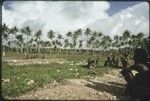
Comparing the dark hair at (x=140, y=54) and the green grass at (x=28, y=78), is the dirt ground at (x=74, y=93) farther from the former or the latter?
the dark hair at (x=140, y=54)

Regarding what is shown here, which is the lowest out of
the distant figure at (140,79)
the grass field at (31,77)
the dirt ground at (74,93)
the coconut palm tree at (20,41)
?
the coconut palm tree at (20,41)

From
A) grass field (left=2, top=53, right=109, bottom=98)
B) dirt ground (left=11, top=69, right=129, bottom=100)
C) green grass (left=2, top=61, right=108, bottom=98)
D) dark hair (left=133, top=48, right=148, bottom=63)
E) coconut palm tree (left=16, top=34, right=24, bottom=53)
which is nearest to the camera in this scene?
dark hair (left=133, top=48, right=148, bottom=63)

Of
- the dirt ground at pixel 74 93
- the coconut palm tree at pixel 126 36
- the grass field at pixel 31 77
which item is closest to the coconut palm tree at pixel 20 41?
the coconut palm tree at pixel 126 36

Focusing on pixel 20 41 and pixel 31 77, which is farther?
pixel 20 41

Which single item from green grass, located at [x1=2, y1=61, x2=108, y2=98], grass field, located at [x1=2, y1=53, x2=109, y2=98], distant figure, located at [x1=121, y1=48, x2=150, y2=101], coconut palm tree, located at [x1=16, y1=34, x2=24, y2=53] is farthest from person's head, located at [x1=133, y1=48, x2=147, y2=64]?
coconut palm tree, located at [x1=16, y1=34, x2=24, y2=53]

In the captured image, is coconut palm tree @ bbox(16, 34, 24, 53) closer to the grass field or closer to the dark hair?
the grass field

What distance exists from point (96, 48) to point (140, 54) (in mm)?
138728

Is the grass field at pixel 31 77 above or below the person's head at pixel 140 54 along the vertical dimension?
below

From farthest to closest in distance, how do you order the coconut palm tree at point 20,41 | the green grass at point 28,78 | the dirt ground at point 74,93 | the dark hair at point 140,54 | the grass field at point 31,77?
1. the coconut palm tree at point 20,41
2. the grass field at point 31,77
3. the green grass at point 28,78
4. the dirt ground at point 74,93
5. the dark hair at point 140,54

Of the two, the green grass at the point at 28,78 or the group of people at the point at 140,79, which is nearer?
the group of people at the point at 140,79

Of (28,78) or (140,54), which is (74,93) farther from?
(28,78)

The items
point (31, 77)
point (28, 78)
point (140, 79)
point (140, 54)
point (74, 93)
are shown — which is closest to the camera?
point (140, 54)

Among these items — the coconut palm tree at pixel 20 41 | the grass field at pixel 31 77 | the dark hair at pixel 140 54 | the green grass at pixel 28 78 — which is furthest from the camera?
the coconut palm tree at pixel 20 41

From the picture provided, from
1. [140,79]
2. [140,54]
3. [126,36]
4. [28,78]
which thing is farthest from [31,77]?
[126,36]
